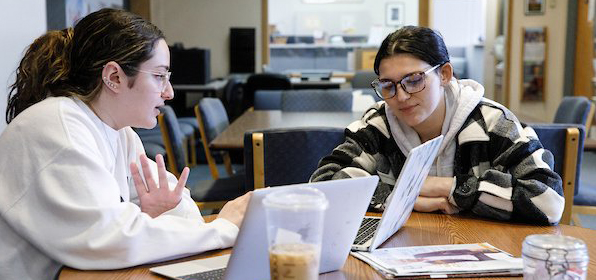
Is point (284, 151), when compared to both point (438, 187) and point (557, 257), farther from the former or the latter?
point (557, 257)

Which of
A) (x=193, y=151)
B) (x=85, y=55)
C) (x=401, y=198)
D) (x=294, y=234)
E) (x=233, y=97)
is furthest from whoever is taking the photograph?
(x=233, y=97)

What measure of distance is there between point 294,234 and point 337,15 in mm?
11849

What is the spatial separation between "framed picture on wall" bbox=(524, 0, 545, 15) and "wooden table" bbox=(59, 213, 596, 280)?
21.4 feet

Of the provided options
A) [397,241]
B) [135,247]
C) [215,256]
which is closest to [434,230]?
[397,241]

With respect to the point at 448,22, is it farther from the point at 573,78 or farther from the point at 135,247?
the point at 135,247

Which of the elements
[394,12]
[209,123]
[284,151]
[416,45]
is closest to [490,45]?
[394,12]

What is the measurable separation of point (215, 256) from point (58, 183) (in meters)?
0.33

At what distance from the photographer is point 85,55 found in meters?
1.53

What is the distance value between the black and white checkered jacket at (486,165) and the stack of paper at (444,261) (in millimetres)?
282

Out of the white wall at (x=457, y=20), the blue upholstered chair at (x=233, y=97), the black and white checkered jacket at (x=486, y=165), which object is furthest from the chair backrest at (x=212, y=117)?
the white wall at (x=457, y=20)

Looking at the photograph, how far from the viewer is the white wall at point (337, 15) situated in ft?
41.1

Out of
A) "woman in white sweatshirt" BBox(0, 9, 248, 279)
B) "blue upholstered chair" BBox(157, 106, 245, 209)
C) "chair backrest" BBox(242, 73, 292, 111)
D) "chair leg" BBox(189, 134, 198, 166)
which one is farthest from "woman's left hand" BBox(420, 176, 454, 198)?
"chair backrest" BBox(242, 73, 292, 111)

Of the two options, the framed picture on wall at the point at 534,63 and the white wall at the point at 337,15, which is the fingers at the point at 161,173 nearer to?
the framed picture on wall at the point at 534,63

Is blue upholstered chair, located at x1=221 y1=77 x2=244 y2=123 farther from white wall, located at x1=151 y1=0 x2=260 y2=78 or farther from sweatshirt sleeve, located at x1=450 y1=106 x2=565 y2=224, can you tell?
sweatshirt sleeve, located at x1=450 y1=106 x2=565 y2=224
